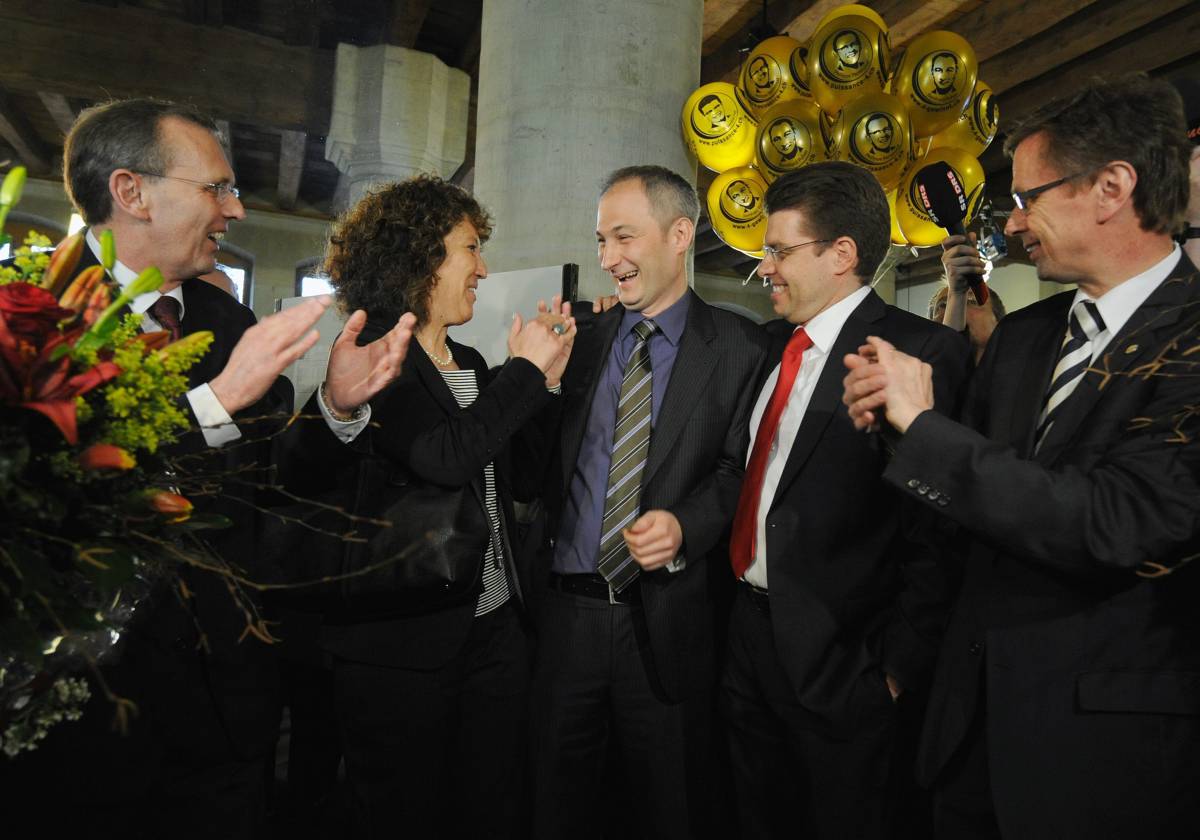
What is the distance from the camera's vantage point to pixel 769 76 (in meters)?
4.38

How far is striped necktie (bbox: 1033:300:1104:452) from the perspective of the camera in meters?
1.42

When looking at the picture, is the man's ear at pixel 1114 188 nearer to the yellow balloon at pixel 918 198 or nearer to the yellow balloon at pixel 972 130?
the yellow balloon at pixel 918 198

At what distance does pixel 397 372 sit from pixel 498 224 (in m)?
1.94

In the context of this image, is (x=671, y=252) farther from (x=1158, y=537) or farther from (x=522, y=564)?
(x=1158, y=537)

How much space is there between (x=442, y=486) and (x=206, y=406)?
60 cm

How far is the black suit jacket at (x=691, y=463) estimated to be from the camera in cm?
189

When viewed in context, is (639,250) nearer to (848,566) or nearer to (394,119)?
(848,566)

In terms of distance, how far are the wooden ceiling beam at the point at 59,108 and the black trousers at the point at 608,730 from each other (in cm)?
674

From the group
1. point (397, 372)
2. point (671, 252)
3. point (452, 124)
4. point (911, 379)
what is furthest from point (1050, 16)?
point (397, 372)

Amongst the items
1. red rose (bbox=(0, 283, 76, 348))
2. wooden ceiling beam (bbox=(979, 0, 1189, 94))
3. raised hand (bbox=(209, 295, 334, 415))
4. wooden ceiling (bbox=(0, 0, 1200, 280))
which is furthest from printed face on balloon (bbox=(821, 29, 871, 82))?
red rose (bbox=(0, 283, 76, 348))

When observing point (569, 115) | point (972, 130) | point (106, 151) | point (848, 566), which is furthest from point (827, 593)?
point (972, 130)

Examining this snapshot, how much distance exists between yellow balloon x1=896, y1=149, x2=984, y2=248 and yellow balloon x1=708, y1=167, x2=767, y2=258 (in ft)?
2.47

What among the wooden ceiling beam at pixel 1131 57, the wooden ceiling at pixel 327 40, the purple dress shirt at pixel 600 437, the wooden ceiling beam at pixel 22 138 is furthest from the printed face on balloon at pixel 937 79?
the wooden ceiling beam at pixel 22 138

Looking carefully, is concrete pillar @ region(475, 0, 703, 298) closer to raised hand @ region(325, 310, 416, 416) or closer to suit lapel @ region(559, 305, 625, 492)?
suit lapel @ region(559, 305, 625, 492)
